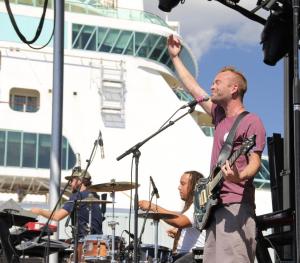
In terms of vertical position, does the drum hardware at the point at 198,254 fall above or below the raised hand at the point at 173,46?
below

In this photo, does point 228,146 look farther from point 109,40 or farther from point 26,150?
point 109,40

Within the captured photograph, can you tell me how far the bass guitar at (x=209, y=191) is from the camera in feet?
12.1

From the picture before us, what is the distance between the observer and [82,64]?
1065 inches

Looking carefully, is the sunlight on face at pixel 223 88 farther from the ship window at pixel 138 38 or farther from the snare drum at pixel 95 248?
the ship window at pixel 138 38

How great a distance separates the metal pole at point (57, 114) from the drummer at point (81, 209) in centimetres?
26

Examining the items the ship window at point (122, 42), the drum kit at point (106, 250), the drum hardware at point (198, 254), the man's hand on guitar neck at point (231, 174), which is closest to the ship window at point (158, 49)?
the ship window at point (122, 42)

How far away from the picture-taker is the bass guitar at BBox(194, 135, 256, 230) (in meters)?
3.70

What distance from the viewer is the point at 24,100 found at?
27094mm

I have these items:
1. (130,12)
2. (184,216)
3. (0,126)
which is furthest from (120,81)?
(184,216)

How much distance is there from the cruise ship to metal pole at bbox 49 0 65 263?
17.0 meters

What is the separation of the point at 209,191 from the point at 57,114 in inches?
160

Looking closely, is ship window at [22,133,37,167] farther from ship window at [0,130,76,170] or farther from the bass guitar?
the bass guitar

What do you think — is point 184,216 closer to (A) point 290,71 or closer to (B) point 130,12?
(A) point 290,71

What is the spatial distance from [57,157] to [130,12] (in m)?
22.1
